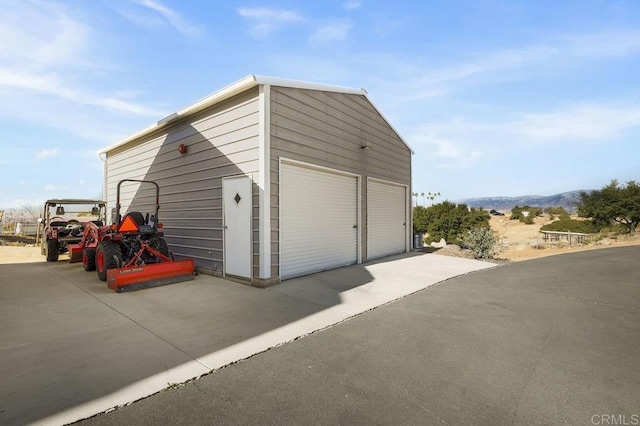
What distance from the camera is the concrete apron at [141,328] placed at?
2.32m

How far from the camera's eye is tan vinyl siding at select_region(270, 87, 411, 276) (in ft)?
20.0

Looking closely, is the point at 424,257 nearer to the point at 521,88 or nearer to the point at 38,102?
the point at 521,88

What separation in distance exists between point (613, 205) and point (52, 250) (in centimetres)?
3061

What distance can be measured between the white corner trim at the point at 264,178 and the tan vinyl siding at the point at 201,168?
15 centimetres

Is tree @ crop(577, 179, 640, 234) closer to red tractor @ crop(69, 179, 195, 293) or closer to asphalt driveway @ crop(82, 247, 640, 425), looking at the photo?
asphalt driveway @ crop(82, 247, 640, 425)

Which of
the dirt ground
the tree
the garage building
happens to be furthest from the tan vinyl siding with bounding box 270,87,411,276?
the tree

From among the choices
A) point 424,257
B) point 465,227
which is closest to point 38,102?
point 424,257

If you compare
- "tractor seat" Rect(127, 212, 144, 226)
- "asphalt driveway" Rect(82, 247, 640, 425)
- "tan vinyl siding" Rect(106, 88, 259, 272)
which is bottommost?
"asphalt driveway" Rect(82, 247, 640, 425)

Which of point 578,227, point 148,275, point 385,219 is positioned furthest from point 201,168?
point 578,227

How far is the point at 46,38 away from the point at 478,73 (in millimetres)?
10429

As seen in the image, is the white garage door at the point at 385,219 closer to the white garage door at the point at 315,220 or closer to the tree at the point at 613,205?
the white garage door at the point at 315,220

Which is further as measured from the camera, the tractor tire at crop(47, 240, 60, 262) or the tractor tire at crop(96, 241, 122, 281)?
the tractor tire at crop(47, 240, 60, 262)

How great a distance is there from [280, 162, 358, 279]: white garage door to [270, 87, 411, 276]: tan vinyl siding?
231 mm

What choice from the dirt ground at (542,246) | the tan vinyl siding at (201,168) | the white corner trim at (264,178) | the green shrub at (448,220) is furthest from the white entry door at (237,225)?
the green shrub at (448,220)
